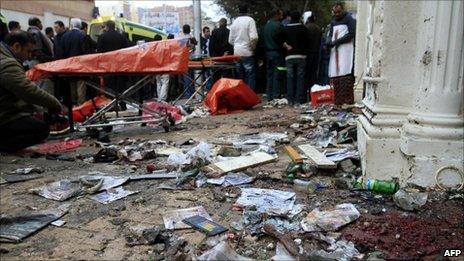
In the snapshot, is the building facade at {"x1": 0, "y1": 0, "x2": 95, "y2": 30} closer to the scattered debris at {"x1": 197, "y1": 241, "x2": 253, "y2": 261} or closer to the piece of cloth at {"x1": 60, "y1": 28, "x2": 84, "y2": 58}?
the piece of cloth at {"x1": 60, "y1": 28, "x2": 84, "y2": 58}

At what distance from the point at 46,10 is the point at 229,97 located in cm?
2338

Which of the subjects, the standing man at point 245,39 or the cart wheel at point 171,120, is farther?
the standing man at point 245,39

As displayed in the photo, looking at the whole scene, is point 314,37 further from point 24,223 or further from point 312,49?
point 24,223

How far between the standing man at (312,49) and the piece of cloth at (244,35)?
1.14m

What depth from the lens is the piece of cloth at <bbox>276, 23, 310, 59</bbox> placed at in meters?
7.62

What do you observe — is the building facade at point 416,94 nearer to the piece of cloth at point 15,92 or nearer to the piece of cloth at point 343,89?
the piece of cloth at point 15,92

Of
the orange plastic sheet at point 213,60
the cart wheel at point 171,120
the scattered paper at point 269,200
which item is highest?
the orange plastic sheet at point 213,60

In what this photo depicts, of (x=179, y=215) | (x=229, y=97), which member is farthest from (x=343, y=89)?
(x=179, y=215)

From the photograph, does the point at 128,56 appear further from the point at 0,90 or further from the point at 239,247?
the point at 239,247

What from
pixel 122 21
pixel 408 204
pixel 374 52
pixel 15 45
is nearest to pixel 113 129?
pixel 15 45

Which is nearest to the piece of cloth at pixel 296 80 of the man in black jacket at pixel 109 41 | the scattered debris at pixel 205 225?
the man in black jacket at pixel 109 41

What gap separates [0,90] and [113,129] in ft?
7.42

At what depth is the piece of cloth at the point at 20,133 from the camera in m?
4.41

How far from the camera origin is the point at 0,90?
14.0ft
